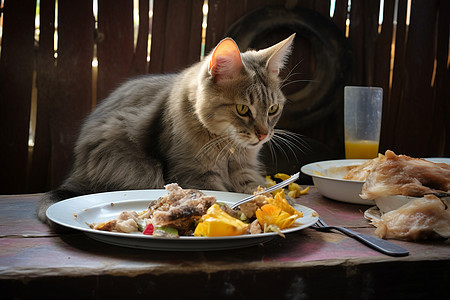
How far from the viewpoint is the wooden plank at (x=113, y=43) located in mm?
2672

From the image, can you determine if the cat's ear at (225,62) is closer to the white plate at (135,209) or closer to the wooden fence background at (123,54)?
the white plate at (135,209)

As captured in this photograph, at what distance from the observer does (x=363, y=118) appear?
2.60 meters

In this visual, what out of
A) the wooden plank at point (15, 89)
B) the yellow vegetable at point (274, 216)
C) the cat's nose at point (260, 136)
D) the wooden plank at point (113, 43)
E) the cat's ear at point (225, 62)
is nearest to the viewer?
the yellow vegetable at point (274, 216)

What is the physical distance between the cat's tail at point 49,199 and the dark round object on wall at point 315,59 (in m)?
1.57

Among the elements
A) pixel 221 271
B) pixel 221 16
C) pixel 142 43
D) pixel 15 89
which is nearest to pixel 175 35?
pixel 142 43

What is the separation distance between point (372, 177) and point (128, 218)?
79 centimetres

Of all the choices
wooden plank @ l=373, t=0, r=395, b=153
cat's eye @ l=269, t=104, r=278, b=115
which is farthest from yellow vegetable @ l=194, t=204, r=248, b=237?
wooden plank @ l=373, t=0, r=395, b=153

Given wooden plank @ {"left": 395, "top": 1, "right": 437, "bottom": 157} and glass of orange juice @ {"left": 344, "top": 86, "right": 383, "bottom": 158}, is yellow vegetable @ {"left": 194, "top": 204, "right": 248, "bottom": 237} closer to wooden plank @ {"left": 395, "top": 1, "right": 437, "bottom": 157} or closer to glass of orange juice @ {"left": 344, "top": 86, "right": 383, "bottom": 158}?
glass of orange juice @ {"left": 344, "top": 86, "right": 383, "bottom": 158}

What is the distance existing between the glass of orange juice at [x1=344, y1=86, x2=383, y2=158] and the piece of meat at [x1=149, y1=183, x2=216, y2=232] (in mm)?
1573

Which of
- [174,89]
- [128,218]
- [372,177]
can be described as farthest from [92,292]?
[174,89]

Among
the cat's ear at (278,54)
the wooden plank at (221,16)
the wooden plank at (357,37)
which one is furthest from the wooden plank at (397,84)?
the cat's ear at (278,54)

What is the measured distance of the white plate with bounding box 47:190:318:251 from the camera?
1.04 meters

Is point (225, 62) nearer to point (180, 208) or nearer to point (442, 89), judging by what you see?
point (180, 208)

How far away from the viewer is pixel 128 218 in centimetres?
124
